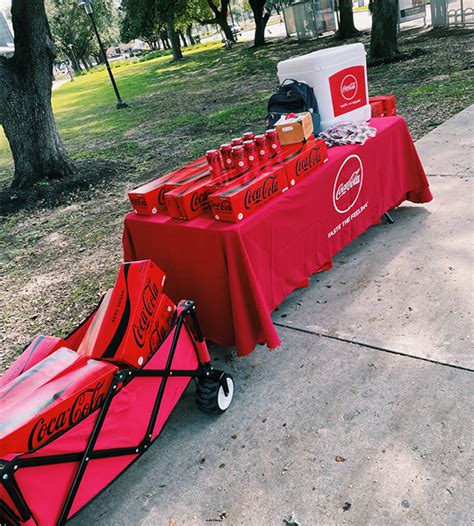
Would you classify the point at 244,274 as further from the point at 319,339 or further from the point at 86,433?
the point at 86,433

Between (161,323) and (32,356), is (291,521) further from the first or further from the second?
(32,356)

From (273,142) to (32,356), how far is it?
2241 mm

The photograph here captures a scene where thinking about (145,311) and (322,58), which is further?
(322,58)

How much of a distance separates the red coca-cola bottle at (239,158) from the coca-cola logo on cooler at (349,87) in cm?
161

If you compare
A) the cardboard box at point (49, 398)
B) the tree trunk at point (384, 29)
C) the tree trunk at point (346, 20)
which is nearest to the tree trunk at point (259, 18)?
the tree trunk at point (346, 20)

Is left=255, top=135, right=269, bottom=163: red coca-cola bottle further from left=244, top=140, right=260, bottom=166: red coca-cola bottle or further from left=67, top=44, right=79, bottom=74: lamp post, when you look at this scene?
left=67, top=44, right=79, bottom=74: lamp post

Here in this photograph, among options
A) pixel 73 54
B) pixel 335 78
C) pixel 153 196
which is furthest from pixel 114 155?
pixel 73 54

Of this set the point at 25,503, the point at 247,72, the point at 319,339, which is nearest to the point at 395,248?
the point at 319,339

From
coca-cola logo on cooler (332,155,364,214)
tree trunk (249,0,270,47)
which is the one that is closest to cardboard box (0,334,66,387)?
coca-cola logo on cooler (332,155,364,214)

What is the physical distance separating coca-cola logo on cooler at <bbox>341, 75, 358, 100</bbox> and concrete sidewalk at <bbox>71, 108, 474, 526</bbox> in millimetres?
1734

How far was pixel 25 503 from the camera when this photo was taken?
74.7 inches

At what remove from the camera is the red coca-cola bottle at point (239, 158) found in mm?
3361

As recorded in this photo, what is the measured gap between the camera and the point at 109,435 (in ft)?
7.38

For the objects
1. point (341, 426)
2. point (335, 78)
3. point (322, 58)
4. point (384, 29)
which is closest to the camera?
point (341, 426)
